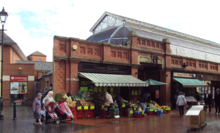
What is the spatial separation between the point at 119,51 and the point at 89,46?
2.84m

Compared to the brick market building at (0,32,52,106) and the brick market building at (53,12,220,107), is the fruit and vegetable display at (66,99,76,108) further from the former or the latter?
the brick market building at (0,32,52,106)

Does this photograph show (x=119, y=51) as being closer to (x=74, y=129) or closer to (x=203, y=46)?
(x=74, y=129)

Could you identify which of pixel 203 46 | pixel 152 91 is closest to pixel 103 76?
pixel 152 91

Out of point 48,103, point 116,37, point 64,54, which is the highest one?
point 116,37

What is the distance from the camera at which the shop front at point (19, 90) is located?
25484mm

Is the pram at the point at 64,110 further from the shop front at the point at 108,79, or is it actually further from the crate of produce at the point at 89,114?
the shop front at the point at 108,79

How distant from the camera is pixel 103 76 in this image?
601 inches

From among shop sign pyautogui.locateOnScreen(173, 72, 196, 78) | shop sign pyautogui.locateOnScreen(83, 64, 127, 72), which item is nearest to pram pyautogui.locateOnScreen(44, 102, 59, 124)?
shop sign pyautogui.locateOnScreen(83, 64, 127, 72)

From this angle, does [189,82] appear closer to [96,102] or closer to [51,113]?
[96,102]

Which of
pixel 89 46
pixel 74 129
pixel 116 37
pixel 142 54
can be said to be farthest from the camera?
pixel 116 37

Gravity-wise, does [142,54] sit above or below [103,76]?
above

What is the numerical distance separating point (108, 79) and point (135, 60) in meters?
4.36

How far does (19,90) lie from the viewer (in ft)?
84.9

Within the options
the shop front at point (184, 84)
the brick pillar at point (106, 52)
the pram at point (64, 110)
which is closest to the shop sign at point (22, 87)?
the brick pillar at point (106, 52)
